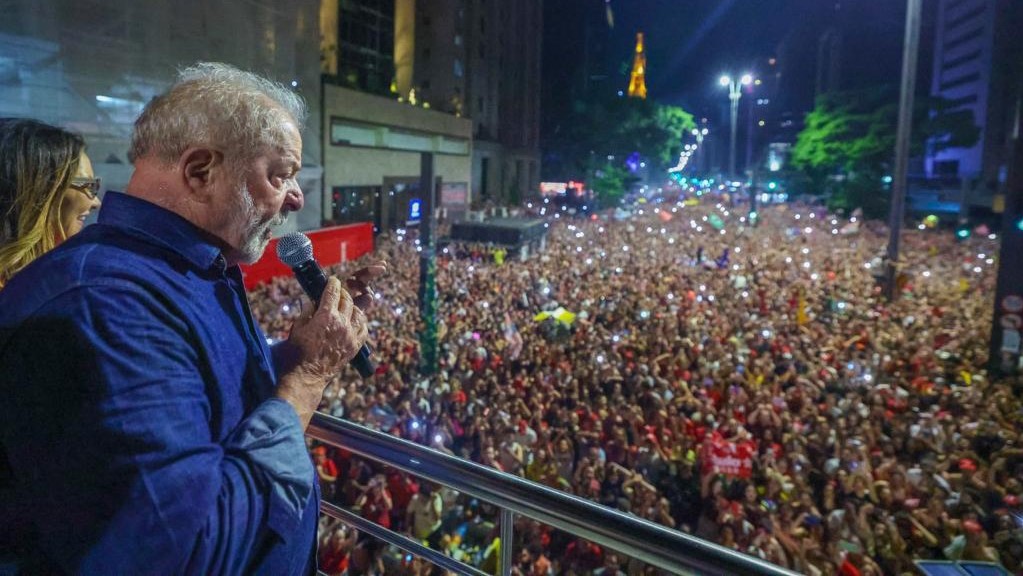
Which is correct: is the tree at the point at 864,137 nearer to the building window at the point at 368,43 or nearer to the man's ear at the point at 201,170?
the building window at the point at 368,43

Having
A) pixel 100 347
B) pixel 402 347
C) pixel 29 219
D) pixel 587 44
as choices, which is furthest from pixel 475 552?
pixel 587 44

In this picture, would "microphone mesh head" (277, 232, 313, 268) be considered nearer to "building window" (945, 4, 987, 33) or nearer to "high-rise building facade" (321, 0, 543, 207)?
"high-rise building facade" (321, 0, 543, 207)

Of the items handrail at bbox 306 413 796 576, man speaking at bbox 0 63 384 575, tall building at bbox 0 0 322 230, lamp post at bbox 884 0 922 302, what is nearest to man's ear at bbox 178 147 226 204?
man speaking at bbox 0 63 384 575

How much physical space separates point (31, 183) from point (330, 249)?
17560mm

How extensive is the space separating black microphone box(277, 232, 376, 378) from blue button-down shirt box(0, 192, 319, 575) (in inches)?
20.2

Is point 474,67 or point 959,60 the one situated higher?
point 959,60

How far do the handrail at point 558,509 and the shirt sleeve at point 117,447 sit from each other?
2.34 feet

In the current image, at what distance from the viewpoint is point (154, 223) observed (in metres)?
1.16

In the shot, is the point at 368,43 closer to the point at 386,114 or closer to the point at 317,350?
the point at 386,114

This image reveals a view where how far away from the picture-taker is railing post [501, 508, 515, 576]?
1780 millimetres

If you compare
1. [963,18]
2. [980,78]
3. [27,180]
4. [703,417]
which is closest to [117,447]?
[27,180]

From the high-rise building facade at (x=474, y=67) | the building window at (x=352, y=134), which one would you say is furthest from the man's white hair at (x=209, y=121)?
the high-rise building facade at (x=474, y=67)

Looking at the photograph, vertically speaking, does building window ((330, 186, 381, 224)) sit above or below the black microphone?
above

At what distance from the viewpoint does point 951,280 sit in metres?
17.4
